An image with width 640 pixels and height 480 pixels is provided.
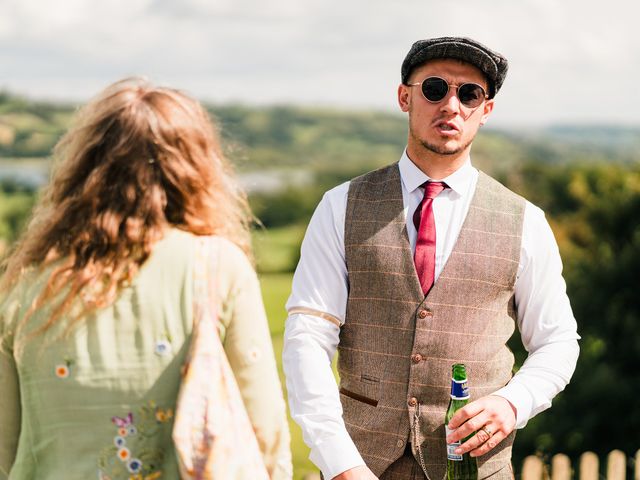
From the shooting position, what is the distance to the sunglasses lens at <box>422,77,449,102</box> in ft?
7.26

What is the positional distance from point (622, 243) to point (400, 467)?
18.2 ft

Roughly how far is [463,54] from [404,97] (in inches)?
8.7

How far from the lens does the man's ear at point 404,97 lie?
7.60ft

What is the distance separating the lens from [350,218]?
7.32ft

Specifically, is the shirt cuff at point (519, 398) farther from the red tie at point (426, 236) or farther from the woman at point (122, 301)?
the woman at point (122, 301)

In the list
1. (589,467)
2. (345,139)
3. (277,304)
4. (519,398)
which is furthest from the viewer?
(345,139)

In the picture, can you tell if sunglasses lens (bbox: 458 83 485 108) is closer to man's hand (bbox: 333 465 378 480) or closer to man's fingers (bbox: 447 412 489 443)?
man's fingers (bbox: 447 412 489 443)

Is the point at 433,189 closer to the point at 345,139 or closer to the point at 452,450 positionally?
the point at 452,450

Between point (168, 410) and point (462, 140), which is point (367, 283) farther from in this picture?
point (168, 410)

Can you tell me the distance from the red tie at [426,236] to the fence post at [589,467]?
2530mm

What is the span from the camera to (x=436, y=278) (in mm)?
2129

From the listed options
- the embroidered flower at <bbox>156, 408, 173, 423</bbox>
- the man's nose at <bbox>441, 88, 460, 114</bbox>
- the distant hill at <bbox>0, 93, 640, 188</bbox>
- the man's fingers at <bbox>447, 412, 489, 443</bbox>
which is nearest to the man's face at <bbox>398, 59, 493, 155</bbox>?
the man's nose at <bbox>441, 88, 460, 114</bbox>

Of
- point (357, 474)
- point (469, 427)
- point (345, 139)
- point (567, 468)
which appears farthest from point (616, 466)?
point (345, 139)

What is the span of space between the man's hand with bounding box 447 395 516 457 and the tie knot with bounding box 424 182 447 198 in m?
0.57
